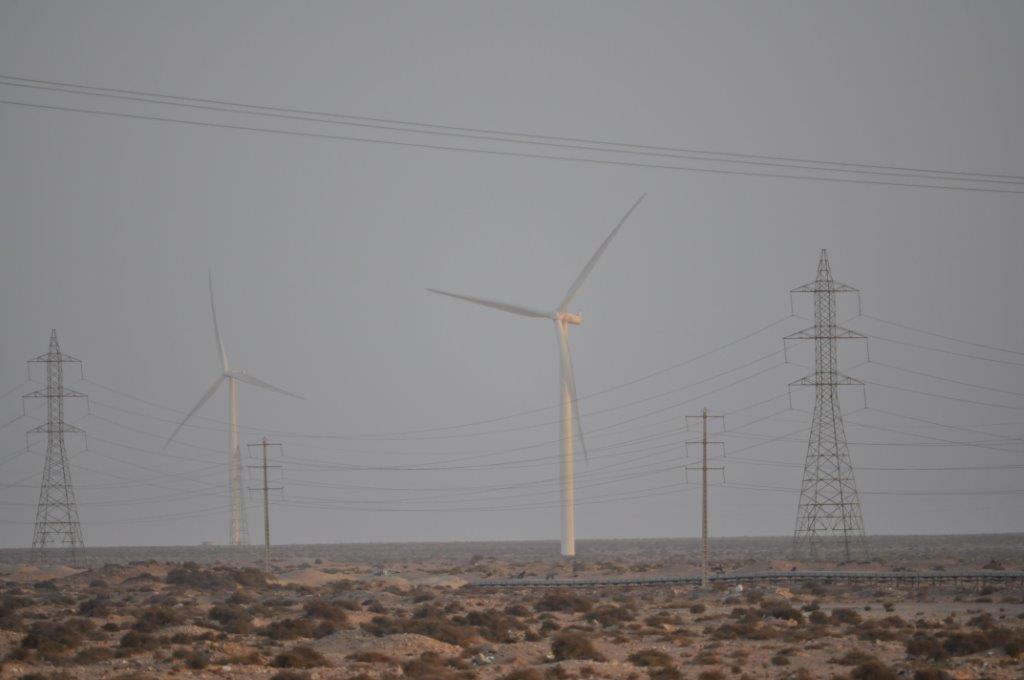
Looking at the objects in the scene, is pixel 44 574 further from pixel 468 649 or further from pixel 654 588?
pixel 468 649

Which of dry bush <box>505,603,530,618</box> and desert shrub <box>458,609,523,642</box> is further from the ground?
desert shrub <box>458,609,523,642</box>

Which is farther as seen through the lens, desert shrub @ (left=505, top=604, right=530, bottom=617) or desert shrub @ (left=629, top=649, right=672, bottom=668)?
desert shrub @ (left=505, top=604, right=530, bottom=617)

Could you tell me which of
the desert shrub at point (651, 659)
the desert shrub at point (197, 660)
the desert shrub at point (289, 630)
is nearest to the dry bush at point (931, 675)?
the desert shrub at point (651, 659)

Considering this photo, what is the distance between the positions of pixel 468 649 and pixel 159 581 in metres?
44.0

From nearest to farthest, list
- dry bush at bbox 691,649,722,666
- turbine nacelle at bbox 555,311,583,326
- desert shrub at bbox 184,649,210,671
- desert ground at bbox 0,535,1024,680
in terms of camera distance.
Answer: desert ground at bbox 0,535,1024,680, desert shrub at bbox 184,649,210,671, dry bush at bbox 691,649,722,666, turbine nacelle at bbox 555,311,583,326

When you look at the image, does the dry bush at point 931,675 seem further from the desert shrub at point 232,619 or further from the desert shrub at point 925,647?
the desert shrub at point 232,619

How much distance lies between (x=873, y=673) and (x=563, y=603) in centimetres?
3184

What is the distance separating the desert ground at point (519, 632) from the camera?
45906 millimetres

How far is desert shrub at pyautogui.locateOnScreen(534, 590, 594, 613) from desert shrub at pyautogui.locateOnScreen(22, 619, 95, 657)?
2650 centimetres

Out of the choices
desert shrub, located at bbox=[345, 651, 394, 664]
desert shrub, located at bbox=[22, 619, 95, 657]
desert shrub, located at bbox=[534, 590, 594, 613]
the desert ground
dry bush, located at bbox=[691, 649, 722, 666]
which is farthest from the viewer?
desert shrub, located at bbox=[534, 590, 594, 613]

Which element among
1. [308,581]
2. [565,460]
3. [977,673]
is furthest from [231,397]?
[977,673]

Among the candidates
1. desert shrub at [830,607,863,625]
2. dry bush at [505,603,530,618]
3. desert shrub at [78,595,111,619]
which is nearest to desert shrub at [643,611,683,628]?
dry bush at [505,603,530,618]

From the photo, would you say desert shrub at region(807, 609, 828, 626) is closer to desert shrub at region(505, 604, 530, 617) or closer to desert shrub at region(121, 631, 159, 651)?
desert shrub at region(505, 604, 530, 617)

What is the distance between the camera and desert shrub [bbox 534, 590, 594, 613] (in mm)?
70562
